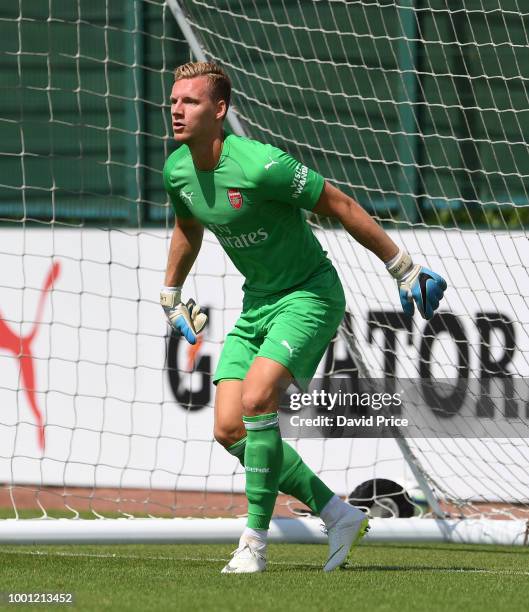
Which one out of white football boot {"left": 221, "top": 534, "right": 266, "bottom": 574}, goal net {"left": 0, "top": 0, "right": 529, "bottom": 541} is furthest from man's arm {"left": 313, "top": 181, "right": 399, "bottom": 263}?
goal net {"left": 0, "top": 0, "right": 529, "bottom": 541}

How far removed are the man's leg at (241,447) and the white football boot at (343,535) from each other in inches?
3.6

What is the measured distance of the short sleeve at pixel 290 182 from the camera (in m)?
4.27

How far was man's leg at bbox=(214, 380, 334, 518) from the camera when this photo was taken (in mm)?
4395

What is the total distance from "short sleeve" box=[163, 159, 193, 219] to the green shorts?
38cm

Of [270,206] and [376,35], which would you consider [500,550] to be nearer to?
[270,206]

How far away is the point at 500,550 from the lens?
18.6 feet

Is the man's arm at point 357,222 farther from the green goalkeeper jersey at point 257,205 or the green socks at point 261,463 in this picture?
the green socks at point 261,463

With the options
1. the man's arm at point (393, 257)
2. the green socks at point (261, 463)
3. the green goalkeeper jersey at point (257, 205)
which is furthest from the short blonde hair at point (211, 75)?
the green socks at point (261, 463)

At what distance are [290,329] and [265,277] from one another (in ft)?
0.84

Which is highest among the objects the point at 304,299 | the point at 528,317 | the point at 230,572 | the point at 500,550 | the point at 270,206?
the point at 270,206

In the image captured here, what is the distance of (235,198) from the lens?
14.1 ft

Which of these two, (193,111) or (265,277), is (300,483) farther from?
(193,111)

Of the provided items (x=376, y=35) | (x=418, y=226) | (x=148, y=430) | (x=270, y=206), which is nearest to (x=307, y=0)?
(x=376, y=35)

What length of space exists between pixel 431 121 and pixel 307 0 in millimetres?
1021
